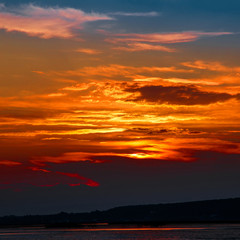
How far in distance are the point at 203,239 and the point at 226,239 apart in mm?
8554

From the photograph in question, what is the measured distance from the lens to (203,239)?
7835 inches

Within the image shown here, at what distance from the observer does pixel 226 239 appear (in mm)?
194625
